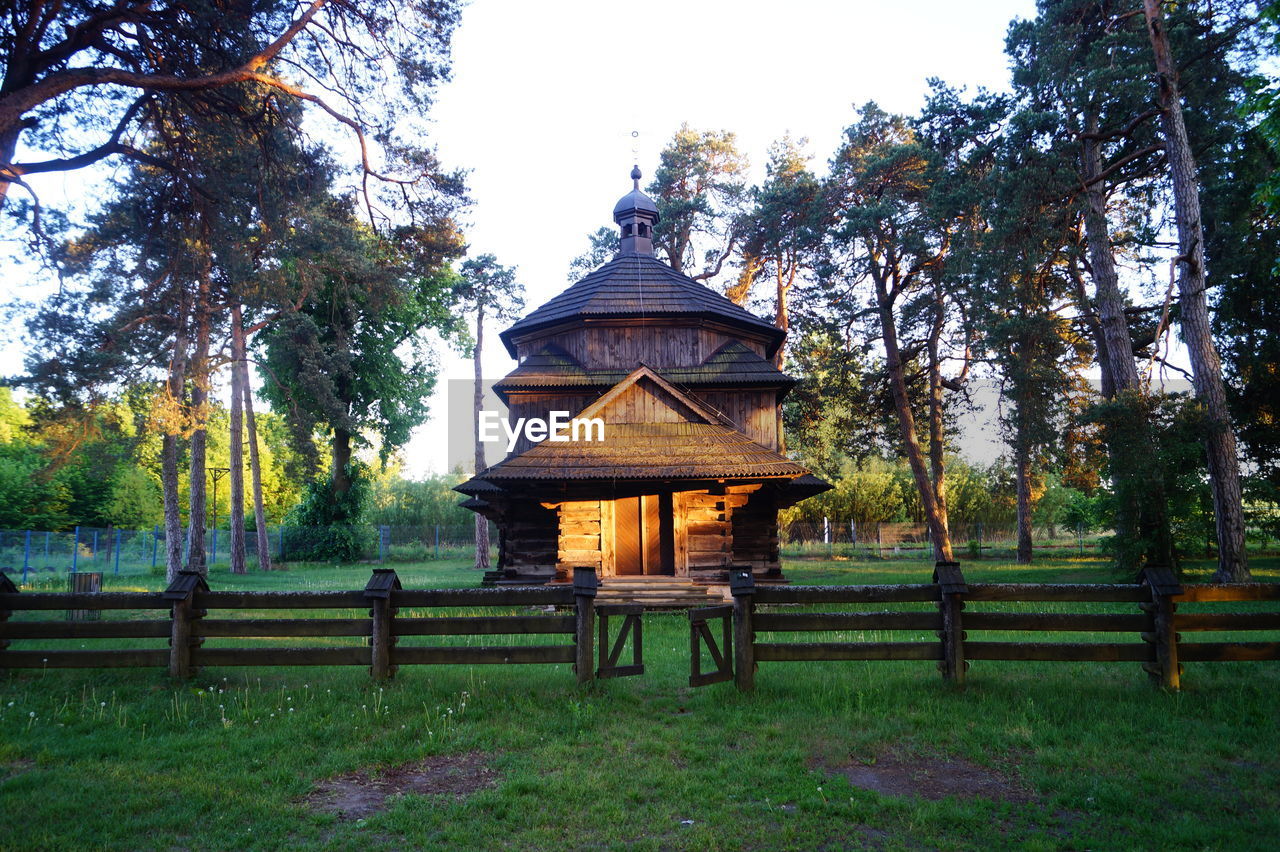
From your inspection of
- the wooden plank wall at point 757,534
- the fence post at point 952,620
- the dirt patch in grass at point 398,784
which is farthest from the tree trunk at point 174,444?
the fence post at point 952,620

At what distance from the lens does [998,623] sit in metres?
7.79

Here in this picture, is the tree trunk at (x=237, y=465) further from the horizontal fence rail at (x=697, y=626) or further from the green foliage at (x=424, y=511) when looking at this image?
the horizontal fence rail at (x=697, y=626)

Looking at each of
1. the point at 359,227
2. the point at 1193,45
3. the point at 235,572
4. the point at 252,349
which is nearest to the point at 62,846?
the point at 359,227

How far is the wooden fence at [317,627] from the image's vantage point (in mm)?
8008

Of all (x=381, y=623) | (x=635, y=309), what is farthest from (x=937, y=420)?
(x=381, y=623)

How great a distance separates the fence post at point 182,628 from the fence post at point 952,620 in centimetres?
792

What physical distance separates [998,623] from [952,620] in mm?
450

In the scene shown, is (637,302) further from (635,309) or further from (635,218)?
(635,218)

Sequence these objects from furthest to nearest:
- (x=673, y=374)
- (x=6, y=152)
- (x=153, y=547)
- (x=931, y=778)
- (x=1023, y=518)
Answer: (x=1023, y=518)
(x=153, y=547)
(x=673, y=374)
(x=6, y=152)
(x=931, y=778)

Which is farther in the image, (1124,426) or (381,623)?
(1124,426)

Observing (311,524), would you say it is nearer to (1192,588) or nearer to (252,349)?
(252,349)

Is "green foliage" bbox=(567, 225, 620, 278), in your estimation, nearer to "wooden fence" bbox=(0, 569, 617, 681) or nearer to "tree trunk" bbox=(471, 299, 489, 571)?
"tree trunk" bbox=(471, 299, 489, 571)

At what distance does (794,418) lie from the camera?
1323 inches

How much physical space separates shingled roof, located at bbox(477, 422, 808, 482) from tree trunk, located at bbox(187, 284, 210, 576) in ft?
23.1
